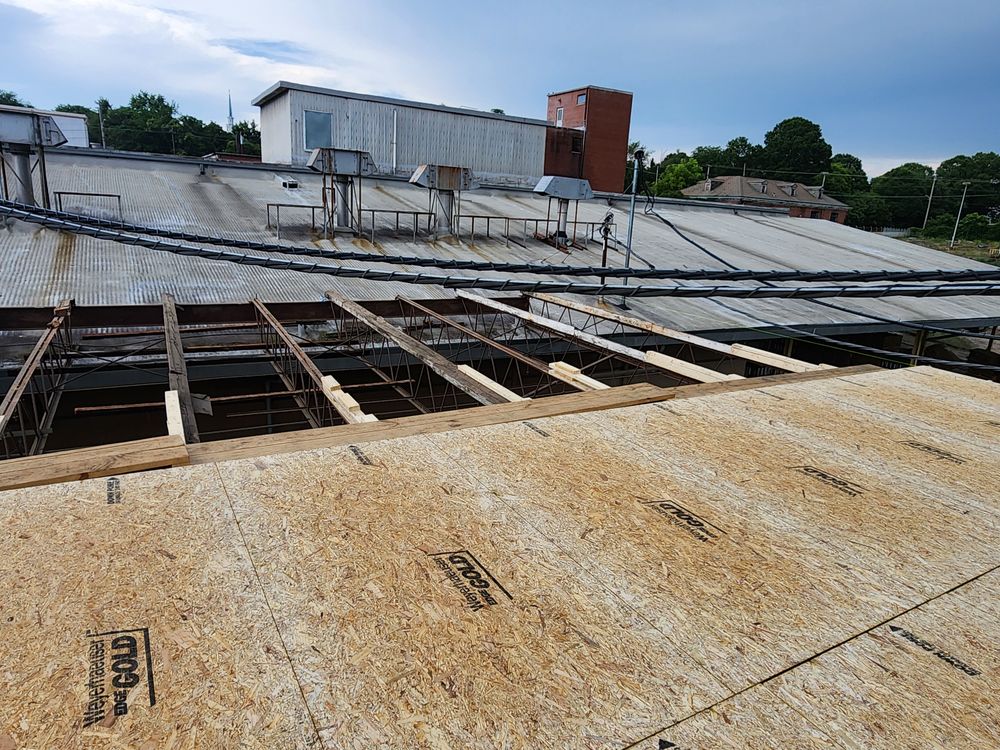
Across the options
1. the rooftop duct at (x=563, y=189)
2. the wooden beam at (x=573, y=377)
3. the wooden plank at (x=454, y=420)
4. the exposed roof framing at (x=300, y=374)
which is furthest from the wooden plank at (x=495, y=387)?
the rooftop duct at (x=563, y=189)

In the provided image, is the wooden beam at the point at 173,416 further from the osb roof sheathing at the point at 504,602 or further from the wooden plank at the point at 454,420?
the osb roof sheathing at the point at 504,602

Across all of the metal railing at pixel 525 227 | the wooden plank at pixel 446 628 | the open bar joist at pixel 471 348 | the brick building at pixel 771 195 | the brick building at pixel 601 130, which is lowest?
the open bar joist at pixel 471 348

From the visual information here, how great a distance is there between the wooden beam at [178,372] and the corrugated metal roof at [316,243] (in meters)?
1.66

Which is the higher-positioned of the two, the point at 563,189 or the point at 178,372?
the point at 563,189

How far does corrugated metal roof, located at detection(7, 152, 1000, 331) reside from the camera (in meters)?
11.8

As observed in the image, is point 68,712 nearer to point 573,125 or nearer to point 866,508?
point 866,508

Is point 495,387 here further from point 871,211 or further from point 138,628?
point 871,211

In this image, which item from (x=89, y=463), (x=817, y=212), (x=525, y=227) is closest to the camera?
(x=89, y=463)

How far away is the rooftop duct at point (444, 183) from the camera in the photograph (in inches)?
686

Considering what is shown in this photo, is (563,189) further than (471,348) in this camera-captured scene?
Yes

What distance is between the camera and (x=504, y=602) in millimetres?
2500

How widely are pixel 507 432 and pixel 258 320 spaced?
7842 mm

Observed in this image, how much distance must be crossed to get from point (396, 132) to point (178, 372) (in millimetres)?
27779

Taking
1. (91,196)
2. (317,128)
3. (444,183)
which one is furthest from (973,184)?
(91,196)
